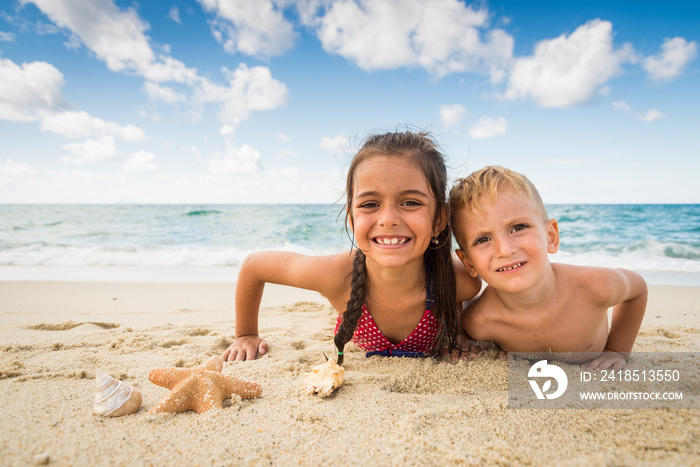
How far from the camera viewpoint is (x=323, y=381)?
208 centimetres

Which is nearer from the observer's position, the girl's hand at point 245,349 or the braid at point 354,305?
the braid at point 354,305

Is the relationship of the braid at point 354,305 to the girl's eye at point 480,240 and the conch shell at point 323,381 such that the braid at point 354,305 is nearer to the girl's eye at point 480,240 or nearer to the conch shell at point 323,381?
the conch shell at point 323,381

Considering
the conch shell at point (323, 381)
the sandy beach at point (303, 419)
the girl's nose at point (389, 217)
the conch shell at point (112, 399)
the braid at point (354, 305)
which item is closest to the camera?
the sandy beach at point (303, 419)

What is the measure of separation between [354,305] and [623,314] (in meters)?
1.99

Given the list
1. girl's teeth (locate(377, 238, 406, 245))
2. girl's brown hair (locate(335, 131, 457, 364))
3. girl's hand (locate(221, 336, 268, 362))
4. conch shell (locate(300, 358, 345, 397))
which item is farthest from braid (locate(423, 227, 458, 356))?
girl's hand (locate(221, 336, 268, 362))

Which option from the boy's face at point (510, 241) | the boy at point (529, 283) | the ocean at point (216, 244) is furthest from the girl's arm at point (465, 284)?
the ocean at point (216, 244)

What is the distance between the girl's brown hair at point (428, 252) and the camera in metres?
2.59

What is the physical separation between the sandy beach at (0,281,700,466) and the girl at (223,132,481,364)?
22 cm

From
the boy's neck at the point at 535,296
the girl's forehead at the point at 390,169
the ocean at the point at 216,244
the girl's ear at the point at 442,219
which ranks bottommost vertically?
the ocean at the point at 216,244

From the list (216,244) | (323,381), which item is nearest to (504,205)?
(323,381)

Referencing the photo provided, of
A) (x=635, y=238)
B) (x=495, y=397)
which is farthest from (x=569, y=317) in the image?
(x=635, y=238)

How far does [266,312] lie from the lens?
15.8ft

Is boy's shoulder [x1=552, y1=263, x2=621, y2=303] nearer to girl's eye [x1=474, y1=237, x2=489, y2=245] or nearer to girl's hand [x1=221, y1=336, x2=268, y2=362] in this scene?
girl's eye [x1=474, y1=237, x2=489, y2=245]

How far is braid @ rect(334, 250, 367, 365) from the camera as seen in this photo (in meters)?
2.67
